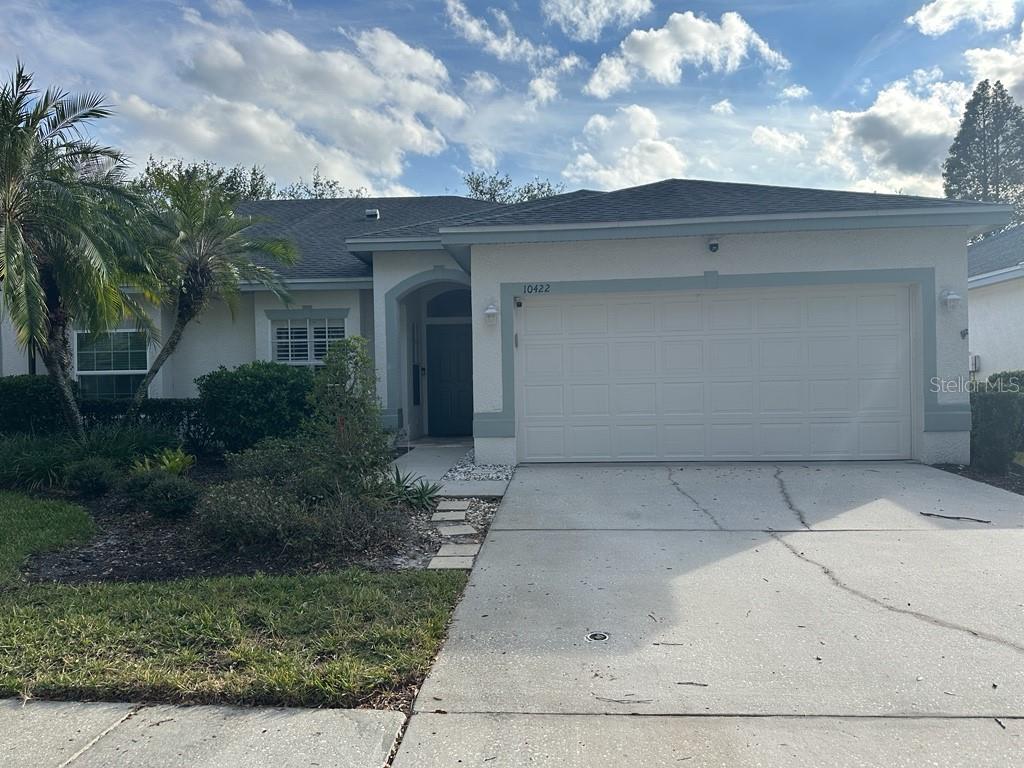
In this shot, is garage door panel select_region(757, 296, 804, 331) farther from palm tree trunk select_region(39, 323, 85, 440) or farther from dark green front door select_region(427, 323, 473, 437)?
palm tree trunk select_region(39, 323, 85, 440)

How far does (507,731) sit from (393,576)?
225cm

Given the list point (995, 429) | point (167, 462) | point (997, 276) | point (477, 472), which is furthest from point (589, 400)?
point (997, 276)

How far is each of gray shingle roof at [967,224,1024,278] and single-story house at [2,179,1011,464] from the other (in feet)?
18.8

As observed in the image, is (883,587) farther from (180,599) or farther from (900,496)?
(180,599)

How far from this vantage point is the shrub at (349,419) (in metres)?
6.77

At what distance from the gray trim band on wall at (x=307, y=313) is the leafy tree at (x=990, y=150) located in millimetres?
36032

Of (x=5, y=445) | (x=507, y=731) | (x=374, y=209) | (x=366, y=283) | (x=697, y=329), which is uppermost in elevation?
(x=374, y=209)

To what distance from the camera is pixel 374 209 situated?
1641 centimetres

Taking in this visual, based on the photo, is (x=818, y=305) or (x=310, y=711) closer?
(x=310, y=711)

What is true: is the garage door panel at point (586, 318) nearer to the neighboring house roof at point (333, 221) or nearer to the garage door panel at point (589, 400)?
the garage door panel at point (589, 400)

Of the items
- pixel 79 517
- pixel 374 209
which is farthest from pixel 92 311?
pixel 374 209

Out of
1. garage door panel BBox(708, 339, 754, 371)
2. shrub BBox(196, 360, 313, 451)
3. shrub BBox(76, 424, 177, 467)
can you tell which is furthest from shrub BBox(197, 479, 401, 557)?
garage door panel BBox(708, 339, 754, 371)

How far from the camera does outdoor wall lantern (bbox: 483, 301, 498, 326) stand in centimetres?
972

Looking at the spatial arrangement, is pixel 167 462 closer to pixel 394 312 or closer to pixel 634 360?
pixel 394 312
